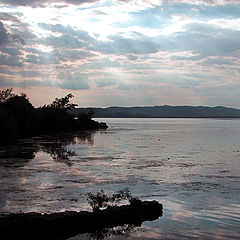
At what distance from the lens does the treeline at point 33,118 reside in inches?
2625

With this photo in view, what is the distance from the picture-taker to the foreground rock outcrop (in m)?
13.2

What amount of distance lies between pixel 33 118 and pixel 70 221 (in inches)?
3109

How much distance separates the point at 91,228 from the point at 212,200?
24.9 ft

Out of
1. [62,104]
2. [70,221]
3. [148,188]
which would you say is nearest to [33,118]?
[62,104]

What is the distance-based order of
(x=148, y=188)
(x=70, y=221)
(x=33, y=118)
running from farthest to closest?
1. (x=33, y=118)
2. (x=148, y=188)
3. (x=70, y=221)

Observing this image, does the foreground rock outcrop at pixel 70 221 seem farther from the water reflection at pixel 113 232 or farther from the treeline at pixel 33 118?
the treeline at pixel 33 118

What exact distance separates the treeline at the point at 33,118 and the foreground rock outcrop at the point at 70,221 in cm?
4946

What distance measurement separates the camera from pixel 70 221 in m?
14.3

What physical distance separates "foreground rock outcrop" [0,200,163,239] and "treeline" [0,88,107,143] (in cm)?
4946

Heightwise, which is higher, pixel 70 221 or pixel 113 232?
pixel 70 221

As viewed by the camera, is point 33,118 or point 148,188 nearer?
point 148,188

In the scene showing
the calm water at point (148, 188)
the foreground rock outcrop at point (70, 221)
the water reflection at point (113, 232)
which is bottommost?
the water reflection at point (113, 232)

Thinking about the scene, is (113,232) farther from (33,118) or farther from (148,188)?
(33,118)

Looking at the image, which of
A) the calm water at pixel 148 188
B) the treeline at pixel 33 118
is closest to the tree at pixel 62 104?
the treeline at pixel 33 118
